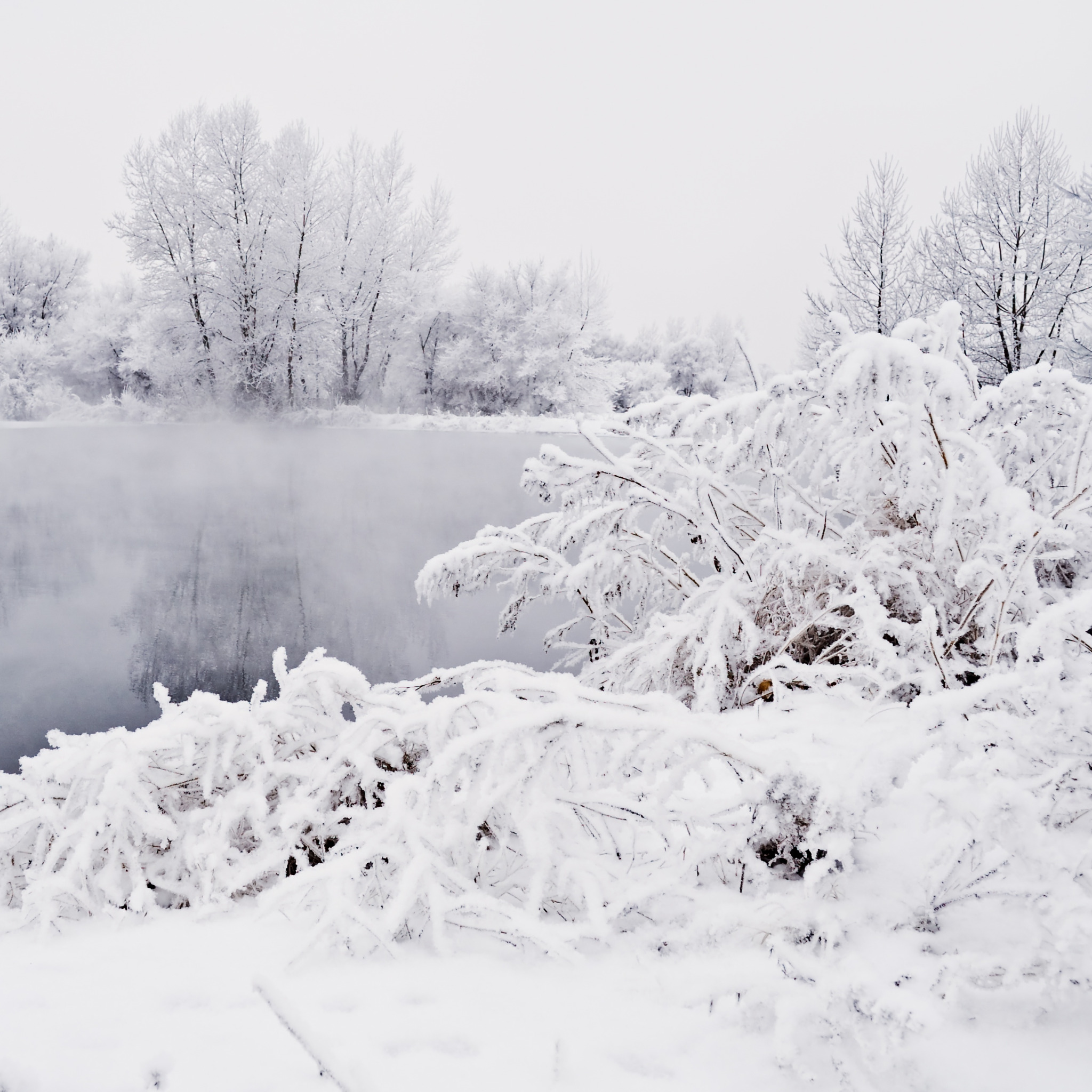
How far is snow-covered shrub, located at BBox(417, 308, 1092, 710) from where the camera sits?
2.19 meters

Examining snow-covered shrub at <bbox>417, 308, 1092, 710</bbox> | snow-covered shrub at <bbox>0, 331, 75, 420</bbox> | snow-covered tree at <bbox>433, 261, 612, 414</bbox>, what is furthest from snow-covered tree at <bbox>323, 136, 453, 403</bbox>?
snow-covered shrub at <bbox>417, 308, 1092, 710</bbox>

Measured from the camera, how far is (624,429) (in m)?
3.36

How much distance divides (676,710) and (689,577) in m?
2.47

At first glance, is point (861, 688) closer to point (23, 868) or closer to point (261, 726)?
point (261, 726)

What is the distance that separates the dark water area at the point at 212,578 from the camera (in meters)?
5.45

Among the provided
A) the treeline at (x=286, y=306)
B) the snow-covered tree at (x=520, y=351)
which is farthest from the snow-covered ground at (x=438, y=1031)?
the snow-covered tree at (x=520, y=351)

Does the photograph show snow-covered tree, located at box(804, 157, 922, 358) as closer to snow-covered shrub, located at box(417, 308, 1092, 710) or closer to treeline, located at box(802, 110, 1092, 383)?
treeline, located at box(802, 110, 1092, 383)

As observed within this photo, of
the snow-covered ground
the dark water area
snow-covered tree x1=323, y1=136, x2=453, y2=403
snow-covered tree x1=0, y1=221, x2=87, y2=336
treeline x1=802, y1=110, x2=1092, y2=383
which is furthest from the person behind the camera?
snow-covered tree x1=0, y1=221, x2=87, y2=336

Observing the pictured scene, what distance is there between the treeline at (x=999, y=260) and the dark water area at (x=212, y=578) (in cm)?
826

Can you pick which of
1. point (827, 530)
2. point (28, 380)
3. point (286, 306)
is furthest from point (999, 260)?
point (28, 380)

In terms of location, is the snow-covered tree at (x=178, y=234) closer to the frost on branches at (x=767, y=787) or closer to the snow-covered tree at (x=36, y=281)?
the snow-covered tree at (x=36, y=281)

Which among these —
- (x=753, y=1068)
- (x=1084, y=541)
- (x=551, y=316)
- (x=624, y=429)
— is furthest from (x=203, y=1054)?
(x=551, y=316)

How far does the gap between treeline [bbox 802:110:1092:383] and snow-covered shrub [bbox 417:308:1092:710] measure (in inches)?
374

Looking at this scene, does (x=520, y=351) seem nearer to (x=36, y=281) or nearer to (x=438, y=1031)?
(x=36, y=281)
